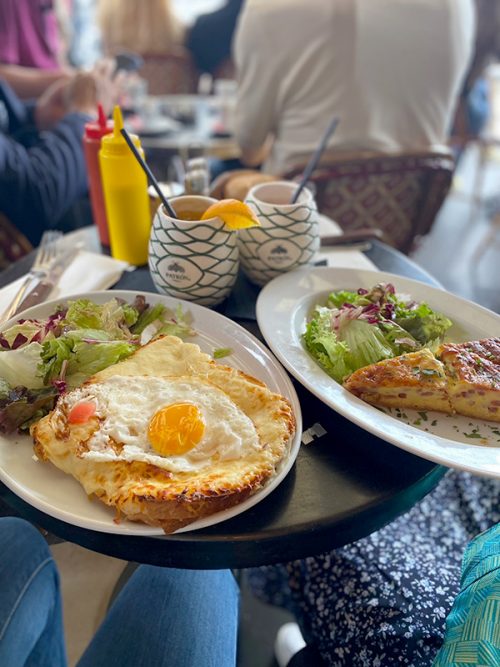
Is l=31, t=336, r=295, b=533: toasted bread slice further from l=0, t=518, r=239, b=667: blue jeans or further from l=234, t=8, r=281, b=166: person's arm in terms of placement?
l=234, t=8, r=281, b=166: person's arm

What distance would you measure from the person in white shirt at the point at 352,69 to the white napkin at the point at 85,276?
4.56 ft

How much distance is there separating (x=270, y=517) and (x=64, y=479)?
0.35 meters

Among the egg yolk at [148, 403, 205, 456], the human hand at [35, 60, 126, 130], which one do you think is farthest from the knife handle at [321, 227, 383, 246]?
the human hand at [35, 60, 126, 130]

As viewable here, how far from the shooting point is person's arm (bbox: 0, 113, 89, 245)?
216cm

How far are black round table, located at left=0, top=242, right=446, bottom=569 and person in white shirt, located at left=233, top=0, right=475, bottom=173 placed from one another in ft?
5.96

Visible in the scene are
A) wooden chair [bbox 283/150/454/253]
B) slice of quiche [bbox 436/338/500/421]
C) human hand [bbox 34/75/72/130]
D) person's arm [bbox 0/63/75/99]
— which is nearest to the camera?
slice of quiche [bbox 436/338/500/421]

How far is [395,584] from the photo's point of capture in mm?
1135

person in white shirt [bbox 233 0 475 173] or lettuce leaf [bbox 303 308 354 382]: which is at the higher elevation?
person in white shirt [bbox 233 0 475 173]

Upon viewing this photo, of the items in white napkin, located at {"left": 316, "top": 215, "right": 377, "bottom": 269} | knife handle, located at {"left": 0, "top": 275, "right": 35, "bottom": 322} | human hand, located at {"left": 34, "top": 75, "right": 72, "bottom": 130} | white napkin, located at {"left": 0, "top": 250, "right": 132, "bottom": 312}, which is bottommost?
white napkin, located at {"left": 316, "top": 215, "right": 377, "bottom": 269}

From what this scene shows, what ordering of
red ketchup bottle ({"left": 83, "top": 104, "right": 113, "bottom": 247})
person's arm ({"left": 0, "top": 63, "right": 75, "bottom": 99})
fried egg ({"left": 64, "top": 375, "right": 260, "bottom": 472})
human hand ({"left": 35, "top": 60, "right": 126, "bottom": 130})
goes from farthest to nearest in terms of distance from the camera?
person's arm ({"left": 0, "top": 63, "right": 75, "bottom": 99})
human hand ({"left": 35, "top": 60, "right": 126, "bottom": 130})
red ketchup bottle ({"left": 83, "top": 104, "right": 113, "bottom": 247})
fried egg ({"left": 64, "top": 375, "right": 260, "bottom": 472})

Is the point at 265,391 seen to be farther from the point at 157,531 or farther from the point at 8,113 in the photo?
the point at 8,113

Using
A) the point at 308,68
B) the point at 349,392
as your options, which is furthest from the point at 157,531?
the point at 308,68

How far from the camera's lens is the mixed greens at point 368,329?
113cm

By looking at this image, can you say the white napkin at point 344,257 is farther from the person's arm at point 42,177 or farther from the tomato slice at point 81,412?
the person's arm at point 42,177
